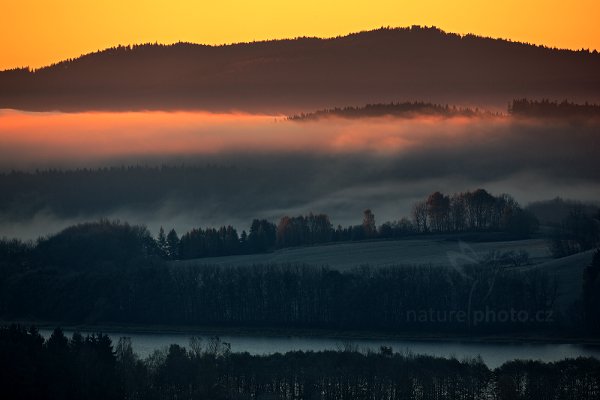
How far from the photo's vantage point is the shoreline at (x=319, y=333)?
77.1 meters

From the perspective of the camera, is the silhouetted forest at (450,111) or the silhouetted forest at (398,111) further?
the silhouetted forest at (398,111)

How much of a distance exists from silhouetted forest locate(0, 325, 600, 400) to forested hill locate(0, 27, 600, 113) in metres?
115

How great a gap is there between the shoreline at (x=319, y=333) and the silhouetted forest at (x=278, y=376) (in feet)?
44.9

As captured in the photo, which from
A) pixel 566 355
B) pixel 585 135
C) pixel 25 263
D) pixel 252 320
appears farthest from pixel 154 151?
pixel 566 355

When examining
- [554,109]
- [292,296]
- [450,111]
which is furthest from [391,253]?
[450,111]

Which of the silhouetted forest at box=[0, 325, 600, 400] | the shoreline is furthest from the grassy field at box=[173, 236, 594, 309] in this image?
the silhouetted forest at box=[0, 325, 600, 400]

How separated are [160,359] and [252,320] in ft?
71.0

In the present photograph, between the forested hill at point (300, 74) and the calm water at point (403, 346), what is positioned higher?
the forested hill at point (300, 74)

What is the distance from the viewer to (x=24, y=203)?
14825cm

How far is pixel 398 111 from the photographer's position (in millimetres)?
174375

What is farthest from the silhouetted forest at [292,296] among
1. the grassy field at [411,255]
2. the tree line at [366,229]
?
the tree line at [366,229]

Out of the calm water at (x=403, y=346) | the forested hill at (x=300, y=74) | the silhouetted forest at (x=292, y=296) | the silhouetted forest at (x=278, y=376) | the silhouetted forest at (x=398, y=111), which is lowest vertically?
the silhouetted forest at (x=278, y=376)

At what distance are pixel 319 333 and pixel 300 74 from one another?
10580 centimetres

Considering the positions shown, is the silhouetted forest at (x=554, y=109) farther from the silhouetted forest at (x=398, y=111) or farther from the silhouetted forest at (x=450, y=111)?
the silhouetted forest at (x=398, y=111)
